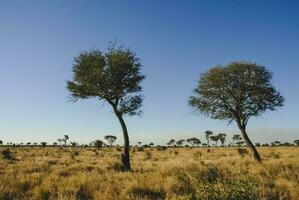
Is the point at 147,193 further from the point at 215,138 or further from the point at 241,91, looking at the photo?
the point at 215,138

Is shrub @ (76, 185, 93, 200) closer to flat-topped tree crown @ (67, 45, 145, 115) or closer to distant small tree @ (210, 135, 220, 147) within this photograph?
flat-topped tree crown @ (67, 45, 145, 115)

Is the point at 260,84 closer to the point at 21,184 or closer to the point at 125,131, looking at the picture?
the point at 125,131

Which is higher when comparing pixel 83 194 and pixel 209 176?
pixel 209 176

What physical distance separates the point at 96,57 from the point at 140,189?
1546cm

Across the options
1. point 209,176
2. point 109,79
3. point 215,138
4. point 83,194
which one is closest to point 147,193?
point 83,194

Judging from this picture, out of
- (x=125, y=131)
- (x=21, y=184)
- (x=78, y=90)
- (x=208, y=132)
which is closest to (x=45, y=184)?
(x=21, y=184)

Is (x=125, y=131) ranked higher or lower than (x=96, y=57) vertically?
lower

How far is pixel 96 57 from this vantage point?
24.9 metres

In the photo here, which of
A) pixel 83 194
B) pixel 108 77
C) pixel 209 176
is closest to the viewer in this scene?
pixel 83 194

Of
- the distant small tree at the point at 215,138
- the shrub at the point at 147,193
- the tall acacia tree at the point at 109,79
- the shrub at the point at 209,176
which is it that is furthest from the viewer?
the distant small tree at the point at 215,138

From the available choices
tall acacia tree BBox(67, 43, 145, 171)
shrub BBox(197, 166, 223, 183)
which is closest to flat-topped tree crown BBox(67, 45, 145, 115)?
tall acacia tree BBox(67, 43, 145, 171)

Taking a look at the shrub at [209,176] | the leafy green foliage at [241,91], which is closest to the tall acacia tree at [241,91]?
the leafy green foliage at [241,91]

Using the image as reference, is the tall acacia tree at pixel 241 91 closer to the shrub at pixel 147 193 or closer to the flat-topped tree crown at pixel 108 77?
the flat-topped tree crown at pixel 108 77

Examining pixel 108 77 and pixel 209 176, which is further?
pixel 108 77
